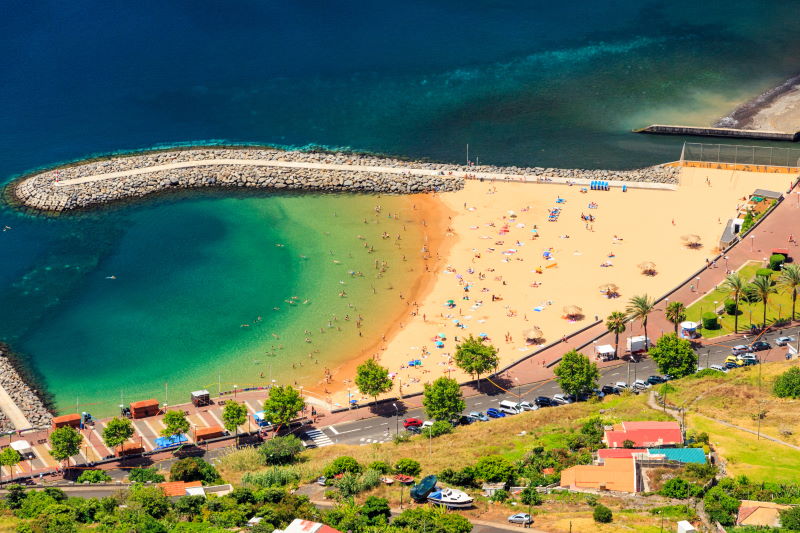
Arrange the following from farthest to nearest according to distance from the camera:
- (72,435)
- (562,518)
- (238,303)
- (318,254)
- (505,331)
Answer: (318,254)
(238,303)
(505,331)
(72,435)
(562,518)

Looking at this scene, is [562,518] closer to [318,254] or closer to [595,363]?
[595,363]

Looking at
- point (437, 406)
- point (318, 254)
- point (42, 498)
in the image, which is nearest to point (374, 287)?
point (318, 254)

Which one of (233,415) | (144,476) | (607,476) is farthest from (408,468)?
(144,476)

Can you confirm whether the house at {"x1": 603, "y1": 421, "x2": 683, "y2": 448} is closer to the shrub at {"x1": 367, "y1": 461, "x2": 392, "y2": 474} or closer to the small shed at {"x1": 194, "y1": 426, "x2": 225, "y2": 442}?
the shrub at {"x1": 367, "y1": 461, "x2": 392, "y2": 474}

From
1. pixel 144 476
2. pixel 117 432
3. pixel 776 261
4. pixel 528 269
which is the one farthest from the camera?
pixel 528 269

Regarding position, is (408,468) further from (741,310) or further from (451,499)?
(741,310)

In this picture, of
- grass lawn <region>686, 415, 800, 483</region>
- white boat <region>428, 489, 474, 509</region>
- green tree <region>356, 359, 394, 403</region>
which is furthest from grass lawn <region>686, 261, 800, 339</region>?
white boat <region>428, 489, 474, 509</region>
